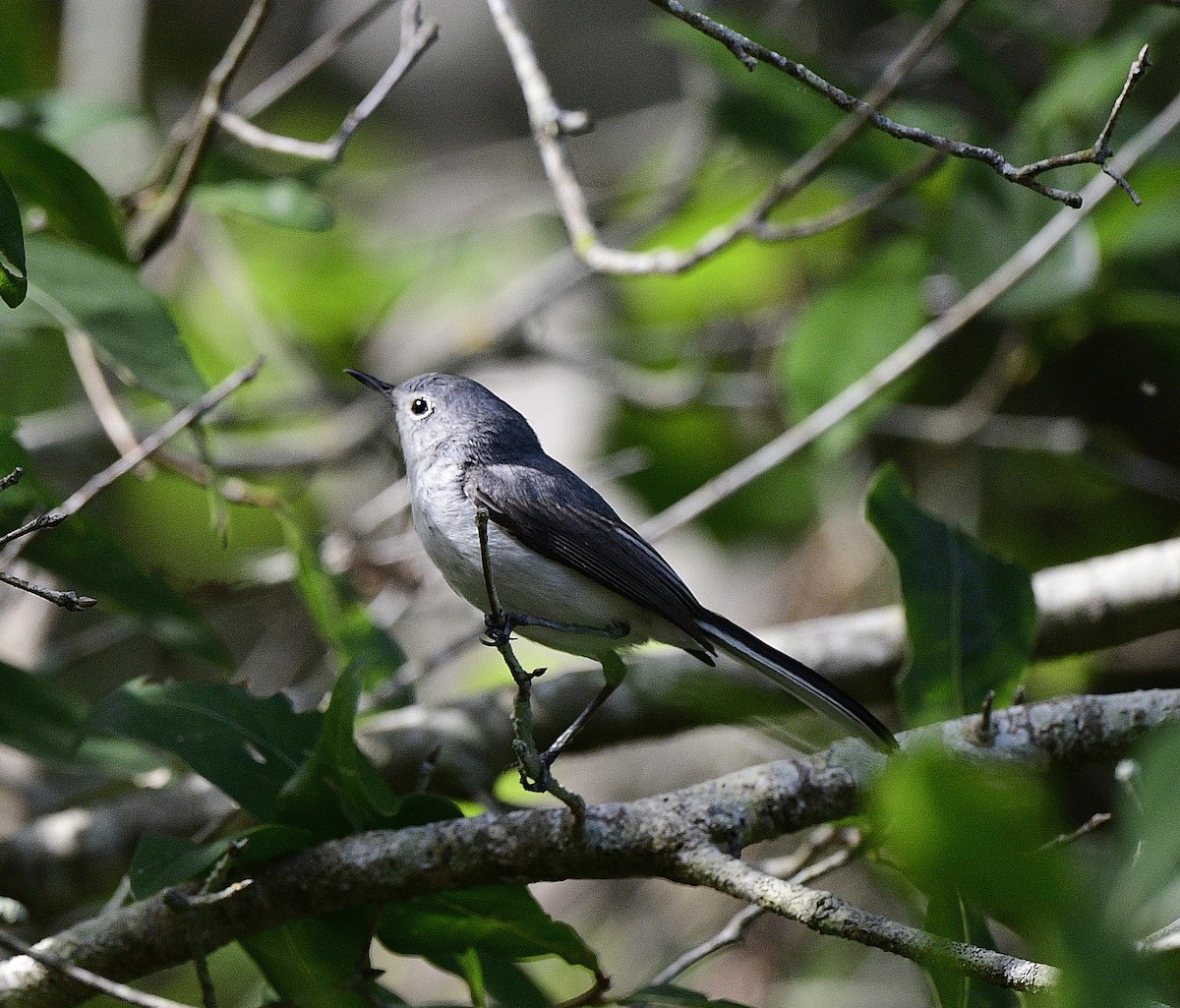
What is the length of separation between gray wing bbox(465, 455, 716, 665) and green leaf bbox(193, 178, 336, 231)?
845mm

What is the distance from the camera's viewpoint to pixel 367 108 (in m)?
2.66

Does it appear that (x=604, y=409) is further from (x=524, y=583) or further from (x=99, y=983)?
(x=99, y=983)

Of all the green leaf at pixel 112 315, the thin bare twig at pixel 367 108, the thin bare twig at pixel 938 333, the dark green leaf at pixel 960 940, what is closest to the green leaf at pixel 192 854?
the green leaf at pixel 112 315

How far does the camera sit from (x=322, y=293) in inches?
181

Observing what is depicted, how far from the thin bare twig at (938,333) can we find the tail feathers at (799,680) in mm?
769

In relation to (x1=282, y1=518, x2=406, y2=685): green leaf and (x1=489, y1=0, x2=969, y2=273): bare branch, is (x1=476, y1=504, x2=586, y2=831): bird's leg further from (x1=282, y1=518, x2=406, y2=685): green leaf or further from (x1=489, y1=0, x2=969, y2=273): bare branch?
(x1=489, y1=0, x2=969, y2=273): bare branch

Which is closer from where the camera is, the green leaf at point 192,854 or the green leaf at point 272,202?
the green leaf at point 192,854

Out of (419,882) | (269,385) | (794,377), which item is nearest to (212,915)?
(419,882)

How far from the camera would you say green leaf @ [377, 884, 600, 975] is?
1.95m

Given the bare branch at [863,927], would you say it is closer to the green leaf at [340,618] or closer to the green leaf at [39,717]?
the green leaf at [340,618]

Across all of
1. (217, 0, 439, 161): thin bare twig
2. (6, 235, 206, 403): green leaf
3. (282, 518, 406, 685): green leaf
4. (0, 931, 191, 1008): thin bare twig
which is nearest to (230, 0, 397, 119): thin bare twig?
(217, 0, 439, 161): thin bare twig

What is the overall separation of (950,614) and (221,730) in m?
1.41

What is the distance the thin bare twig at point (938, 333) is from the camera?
9.44 ft

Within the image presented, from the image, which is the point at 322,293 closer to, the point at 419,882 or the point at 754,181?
the point at 754,181
